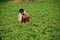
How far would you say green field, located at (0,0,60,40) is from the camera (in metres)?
8.62

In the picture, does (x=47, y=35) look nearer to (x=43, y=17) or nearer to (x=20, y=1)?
(x=43, y=17)

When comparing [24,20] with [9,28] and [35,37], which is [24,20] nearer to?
[9,28]

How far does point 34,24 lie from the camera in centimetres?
984

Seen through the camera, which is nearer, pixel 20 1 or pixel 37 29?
pixel 37 29

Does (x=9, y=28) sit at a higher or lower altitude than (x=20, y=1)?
lower

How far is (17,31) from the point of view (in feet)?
29.9

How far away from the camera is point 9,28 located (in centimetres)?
956

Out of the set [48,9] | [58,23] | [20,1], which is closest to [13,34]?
[58,23]

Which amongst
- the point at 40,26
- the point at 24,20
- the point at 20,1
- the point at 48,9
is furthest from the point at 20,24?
the point at 20,1

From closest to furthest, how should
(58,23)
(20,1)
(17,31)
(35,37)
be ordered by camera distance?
1. (35,37)
2. (17,31)
3. (58,23)
4. (20,1)

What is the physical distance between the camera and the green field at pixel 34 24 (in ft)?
28.3

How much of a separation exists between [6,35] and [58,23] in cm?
271

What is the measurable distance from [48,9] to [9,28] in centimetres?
379

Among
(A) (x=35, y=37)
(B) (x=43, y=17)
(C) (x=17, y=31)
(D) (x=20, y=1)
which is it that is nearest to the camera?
(A) (x=35, y=37)
